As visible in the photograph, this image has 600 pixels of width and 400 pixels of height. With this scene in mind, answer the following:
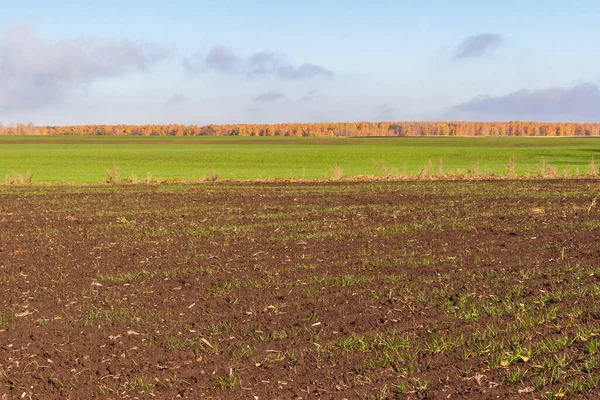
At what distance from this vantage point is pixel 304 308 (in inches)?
355

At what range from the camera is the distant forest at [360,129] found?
17050 centimetres

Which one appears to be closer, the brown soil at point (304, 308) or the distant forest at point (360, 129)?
the brown soil at point (304, 308)

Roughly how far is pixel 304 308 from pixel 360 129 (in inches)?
6677

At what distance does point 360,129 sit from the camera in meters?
177

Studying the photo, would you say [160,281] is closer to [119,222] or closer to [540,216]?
[119,222]

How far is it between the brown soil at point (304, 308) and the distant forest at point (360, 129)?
154 meters

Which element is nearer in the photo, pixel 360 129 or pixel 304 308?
pixel 304 308

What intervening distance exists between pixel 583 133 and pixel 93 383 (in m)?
182

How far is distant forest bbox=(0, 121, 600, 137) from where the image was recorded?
170m

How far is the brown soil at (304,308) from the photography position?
6.66 meters

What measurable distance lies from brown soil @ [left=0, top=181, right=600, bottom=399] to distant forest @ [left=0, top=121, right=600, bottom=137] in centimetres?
15383

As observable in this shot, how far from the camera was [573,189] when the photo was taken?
87.9 feet

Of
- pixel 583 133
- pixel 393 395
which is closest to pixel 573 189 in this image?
pixel 393 395

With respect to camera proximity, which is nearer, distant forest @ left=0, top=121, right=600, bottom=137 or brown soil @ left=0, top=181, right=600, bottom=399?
brown soil @ left=0, top=181, right=600, bottom=399
